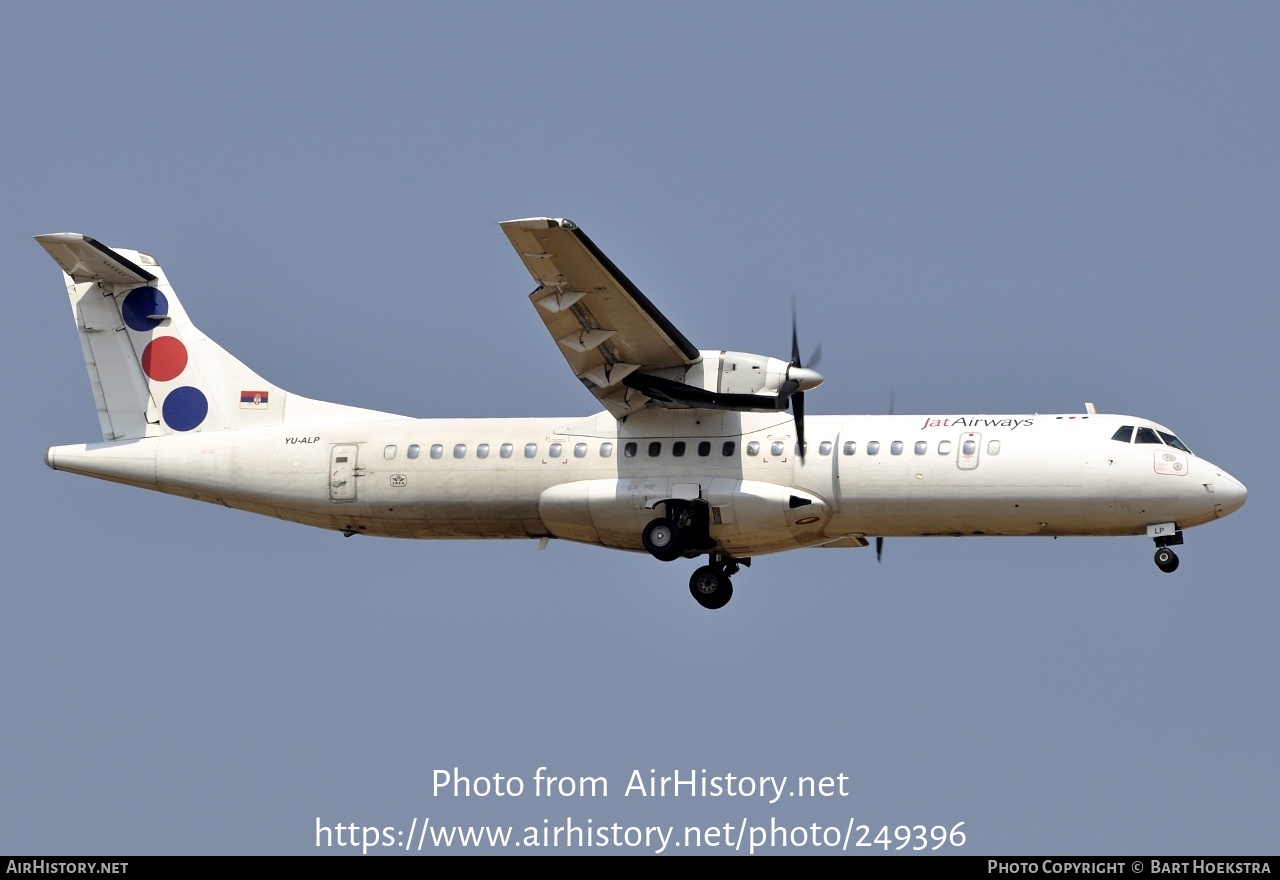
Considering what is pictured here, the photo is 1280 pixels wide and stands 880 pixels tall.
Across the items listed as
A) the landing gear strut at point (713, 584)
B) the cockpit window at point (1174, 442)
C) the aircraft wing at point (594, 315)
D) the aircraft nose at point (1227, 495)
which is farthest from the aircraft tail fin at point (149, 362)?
the aircraft nose at point (1227, 495)

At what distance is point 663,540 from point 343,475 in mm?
4648

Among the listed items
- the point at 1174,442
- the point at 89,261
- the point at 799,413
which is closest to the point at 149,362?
the point at 89,261

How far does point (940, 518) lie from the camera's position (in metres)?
25.6

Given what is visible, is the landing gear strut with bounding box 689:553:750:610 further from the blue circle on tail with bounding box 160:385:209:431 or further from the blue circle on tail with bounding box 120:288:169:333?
the blue circle on tail with bounding box 120:288:169:333

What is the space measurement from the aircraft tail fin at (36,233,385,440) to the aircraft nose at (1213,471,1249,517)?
11.6 meters

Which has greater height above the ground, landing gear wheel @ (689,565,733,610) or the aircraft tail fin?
the aircraft tail fin

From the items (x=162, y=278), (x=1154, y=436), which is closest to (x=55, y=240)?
(x=162, y=278)

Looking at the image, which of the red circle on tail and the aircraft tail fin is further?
the red circle on tail

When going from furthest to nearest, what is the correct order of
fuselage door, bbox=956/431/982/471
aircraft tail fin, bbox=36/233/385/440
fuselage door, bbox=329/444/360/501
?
aircraft tail fin, bbox=36/233/385/440 < fuselage door, bbox=329/444/360/501 < fuselage door, bbox=956/431/982/471

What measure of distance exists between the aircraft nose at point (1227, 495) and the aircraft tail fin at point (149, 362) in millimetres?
11605

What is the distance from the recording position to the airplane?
82.5 ft

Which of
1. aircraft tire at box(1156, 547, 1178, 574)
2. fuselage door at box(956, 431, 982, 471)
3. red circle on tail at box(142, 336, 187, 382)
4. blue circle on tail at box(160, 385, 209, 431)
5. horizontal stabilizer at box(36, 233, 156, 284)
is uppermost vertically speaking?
horizontal stabilizer at box(36, 233, 156, 284)

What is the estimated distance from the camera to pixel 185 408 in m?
28.8

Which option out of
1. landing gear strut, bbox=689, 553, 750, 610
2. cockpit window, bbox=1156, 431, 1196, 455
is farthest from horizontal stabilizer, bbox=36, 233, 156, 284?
cockpit window, bbox=1156, 431, 1196, 455
